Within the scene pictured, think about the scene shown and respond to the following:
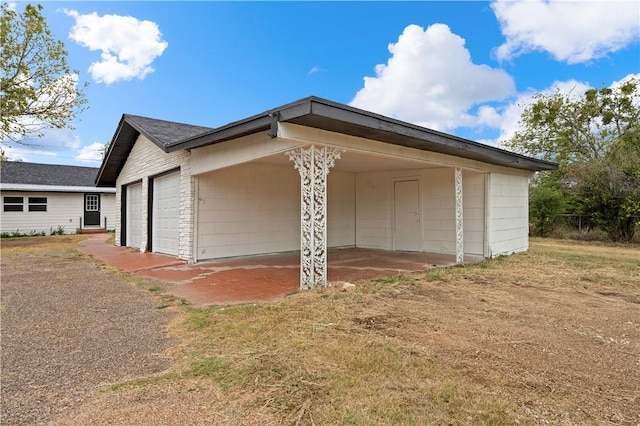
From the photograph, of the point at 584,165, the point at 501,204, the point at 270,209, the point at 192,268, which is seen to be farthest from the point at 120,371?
the point at 584,165

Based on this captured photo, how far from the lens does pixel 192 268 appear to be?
783 cm

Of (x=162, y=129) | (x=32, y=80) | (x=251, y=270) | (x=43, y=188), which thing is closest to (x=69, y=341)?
(x=251, y=270)

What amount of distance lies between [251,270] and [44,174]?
19.0 meters

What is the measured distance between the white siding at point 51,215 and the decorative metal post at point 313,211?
19.2 meters

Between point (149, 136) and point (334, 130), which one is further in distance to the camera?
point (149, 136)

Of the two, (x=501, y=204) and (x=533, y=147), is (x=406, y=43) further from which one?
(x=533, y=147)

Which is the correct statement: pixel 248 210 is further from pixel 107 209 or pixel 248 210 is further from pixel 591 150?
pixel 591 150

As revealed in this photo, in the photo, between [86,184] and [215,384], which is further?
[86,184]

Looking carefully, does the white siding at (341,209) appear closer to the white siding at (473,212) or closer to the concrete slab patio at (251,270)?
the concrete slab patio at (251,270)

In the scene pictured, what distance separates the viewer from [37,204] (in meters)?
18.6

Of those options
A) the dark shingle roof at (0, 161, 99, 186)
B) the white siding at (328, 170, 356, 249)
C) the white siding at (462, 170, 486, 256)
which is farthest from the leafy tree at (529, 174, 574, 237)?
the dark shingle roof at (0, 161, 99, 186)

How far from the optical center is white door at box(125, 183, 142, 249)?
11.9m

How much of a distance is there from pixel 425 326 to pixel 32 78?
16.0 m

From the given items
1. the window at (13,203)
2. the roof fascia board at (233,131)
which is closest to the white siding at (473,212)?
the roof fascia board at (233,131)
